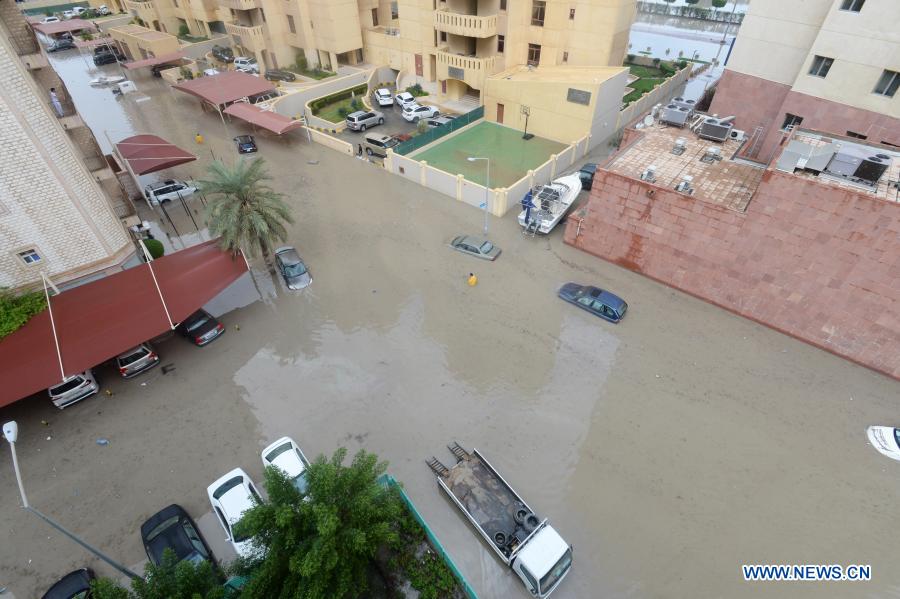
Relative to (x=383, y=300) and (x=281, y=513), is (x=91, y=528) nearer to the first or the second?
(x=281, y=513)

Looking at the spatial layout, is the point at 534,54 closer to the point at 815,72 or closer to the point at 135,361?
the point at 815,72

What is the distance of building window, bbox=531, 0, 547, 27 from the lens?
3438 cm

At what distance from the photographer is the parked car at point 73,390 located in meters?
16.4

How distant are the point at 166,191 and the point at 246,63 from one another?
2793 centimetres

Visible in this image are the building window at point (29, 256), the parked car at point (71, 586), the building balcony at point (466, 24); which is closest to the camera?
the parked car at point (71, 586)

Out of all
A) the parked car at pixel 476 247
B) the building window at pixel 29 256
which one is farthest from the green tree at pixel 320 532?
the building window at pixel 29 256

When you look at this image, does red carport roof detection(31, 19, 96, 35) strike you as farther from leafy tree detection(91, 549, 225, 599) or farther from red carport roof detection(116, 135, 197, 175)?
leafy tree detection(91, 549, 225, 599)

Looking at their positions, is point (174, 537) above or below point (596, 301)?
below

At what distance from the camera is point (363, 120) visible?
37062mm

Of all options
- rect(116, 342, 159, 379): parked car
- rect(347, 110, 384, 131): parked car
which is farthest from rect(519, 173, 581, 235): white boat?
rect(116, 342, 159, 379): parked car

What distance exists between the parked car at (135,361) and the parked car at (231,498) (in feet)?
23.2

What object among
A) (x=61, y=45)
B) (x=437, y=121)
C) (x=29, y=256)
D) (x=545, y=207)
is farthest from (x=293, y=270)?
(x=61, y=45)

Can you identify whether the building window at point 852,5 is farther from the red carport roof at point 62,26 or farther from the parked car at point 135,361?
the red carport roof at point 62,26

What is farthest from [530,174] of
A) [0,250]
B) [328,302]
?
[0,250]
